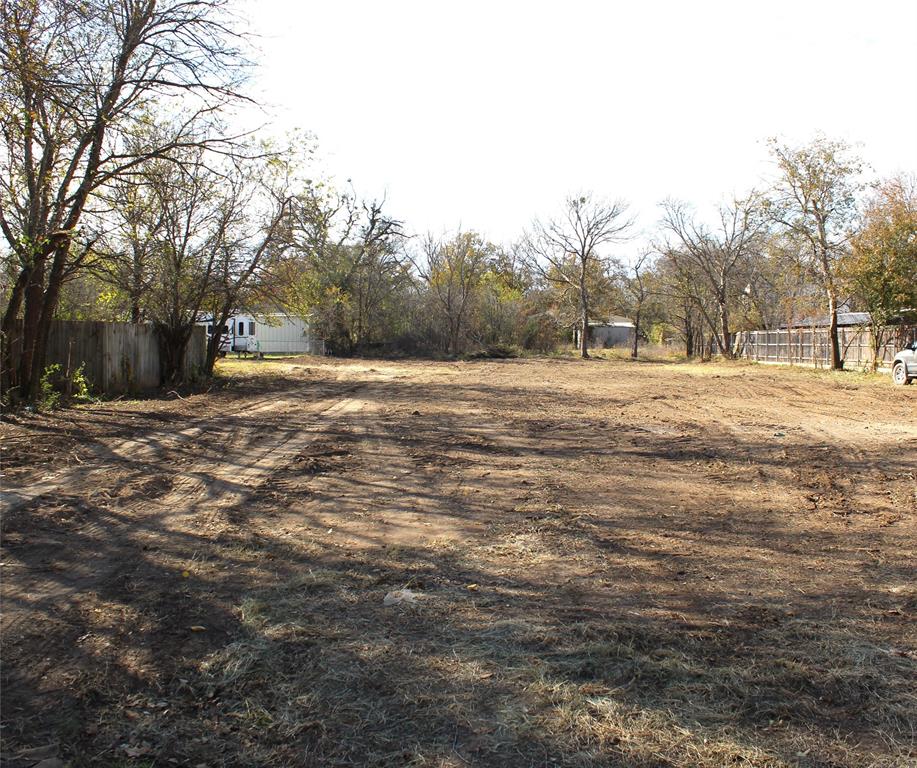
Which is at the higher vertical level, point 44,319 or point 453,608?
point 44,319

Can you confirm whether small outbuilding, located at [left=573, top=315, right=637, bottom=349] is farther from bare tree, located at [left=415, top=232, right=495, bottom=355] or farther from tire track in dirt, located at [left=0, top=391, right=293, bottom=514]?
tire track in dirt, located at [left=0, top=391, right=293, bottom=514]

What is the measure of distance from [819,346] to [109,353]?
Result: 111 ft

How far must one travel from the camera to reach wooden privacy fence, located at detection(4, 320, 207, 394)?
15.0 metres

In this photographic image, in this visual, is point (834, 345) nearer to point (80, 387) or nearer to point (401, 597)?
point (80, 387)

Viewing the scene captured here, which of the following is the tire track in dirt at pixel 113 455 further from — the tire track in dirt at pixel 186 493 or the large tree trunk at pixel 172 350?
the large tree trunk at pixel 172 350

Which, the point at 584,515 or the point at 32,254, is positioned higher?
the point at 32,254

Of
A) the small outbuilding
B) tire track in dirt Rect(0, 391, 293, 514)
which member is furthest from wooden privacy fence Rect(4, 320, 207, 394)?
the small outbuilding

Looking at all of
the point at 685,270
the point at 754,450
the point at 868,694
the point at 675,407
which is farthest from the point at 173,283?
the point at 685,270

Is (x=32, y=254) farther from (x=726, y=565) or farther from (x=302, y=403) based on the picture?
(x=726, y=565)

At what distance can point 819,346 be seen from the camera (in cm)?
3697

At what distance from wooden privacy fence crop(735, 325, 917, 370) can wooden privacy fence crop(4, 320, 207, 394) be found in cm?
2825

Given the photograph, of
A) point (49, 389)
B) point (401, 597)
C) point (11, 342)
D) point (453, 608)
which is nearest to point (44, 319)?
point (11, 342)

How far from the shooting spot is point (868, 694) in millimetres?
3357

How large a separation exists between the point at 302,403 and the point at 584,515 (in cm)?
1064
